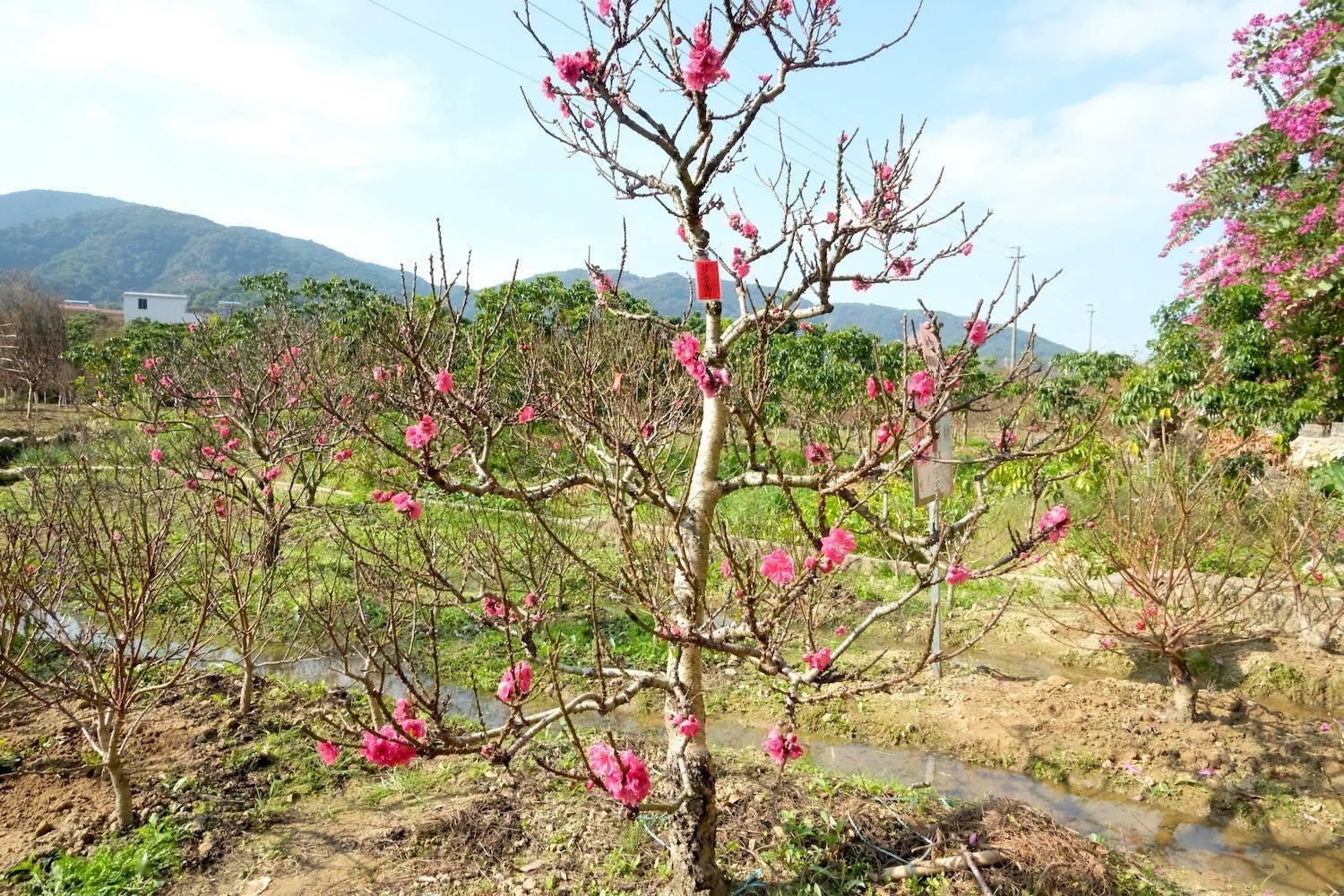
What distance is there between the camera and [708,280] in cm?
246

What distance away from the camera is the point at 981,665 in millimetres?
5629

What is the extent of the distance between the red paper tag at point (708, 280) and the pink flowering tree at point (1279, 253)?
719 cm

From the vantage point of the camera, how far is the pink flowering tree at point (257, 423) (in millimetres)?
5945

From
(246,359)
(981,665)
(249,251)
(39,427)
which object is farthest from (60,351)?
(249,251)

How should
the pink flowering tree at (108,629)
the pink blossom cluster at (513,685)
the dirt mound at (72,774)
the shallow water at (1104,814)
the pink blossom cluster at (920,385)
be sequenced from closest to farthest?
the pink blossom cluster at (920,385), the pink blossom cluster at (513,685), the pink flowering tree at (108,629), the dirt mound at (72,774), the shallow water at (1104,814)

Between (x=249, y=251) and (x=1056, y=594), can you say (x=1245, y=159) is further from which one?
(x=249, y=251)

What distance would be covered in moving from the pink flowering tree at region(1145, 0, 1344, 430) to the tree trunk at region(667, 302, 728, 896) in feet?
23.4

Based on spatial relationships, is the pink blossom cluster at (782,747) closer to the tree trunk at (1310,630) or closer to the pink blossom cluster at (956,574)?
the pink blossom cluster at (956,574)

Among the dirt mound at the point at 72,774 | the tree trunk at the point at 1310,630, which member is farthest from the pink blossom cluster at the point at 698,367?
the tree trunk at the point at 1310,630

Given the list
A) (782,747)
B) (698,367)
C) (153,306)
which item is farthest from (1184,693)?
(153,306)

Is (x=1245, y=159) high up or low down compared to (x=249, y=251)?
down

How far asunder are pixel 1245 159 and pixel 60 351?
34016mm

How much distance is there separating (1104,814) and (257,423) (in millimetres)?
7940

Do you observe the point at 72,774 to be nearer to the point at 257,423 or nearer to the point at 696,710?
the point at 696,710
